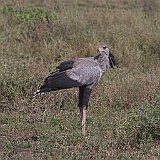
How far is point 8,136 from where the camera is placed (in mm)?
6004

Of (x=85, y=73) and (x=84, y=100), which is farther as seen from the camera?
(x=84, y=100)

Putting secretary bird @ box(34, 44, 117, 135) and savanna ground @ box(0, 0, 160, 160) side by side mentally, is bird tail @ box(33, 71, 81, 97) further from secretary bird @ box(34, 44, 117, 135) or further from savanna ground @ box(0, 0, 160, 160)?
savanna ground @ box(0, 0, 160, 160)

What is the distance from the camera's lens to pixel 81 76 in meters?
5.93

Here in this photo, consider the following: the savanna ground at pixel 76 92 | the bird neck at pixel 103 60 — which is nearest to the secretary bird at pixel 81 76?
the bird neck at pixel 103 60

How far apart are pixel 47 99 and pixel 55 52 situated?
2.99 metres

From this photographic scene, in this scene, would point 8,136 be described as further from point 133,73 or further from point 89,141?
point 133,73

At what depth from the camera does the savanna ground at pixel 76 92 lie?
212 inches

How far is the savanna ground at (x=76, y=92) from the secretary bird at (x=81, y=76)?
541 mm

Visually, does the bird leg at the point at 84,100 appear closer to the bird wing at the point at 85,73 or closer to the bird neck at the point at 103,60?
the bird wing at the point at 85,73

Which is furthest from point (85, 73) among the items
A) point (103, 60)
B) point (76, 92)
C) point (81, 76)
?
point (76, 92)

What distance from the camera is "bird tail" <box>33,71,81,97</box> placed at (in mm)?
5816

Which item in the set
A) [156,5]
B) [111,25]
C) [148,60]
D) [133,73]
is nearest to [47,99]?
[133,73]

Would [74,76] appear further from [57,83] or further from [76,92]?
[76,92]

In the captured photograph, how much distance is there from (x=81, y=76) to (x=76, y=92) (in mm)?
1436
